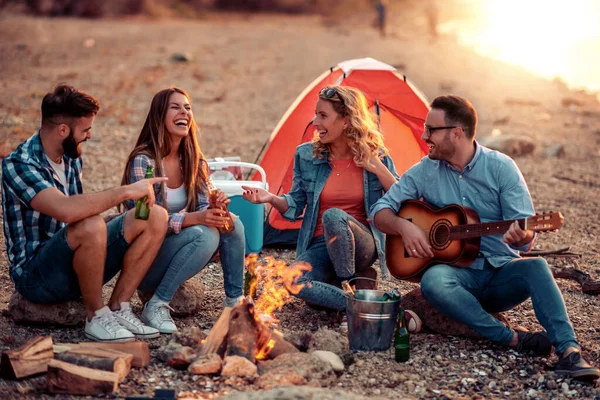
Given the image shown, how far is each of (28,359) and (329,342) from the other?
65.6 inches

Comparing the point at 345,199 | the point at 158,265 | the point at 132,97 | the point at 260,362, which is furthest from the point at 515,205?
the point at 132,97

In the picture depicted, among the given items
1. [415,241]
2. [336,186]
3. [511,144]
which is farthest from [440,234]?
[511,144]

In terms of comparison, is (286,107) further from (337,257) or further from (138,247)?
(138,247)

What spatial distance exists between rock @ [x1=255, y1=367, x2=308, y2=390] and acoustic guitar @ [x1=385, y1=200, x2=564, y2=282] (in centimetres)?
127

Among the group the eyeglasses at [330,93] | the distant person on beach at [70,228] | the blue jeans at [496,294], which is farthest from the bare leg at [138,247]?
the blue jeans at [496,294]

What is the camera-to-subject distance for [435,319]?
17.3 ft

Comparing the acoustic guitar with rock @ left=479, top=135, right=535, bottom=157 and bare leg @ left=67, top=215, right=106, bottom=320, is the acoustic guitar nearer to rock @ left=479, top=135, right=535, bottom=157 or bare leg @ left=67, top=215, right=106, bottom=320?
bare leg @ left=67, top=215, right=106, bottom=320

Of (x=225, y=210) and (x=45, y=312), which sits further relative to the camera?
(x=225, y=210)

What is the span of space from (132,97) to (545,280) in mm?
11981

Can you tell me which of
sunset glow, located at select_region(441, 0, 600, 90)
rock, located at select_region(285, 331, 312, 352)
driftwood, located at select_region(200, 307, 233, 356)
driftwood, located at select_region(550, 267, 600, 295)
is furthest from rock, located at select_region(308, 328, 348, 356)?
sunset glow, located at select_region(441, 0, 600, 90)

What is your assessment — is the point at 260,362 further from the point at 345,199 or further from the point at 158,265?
the point at 345,199

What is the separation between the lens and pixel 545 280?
15.5 ft

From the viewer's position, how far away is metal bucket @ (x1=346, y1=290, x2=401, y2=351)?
481 centimetres

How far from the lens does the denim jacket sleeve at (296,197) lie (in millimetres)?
5805
